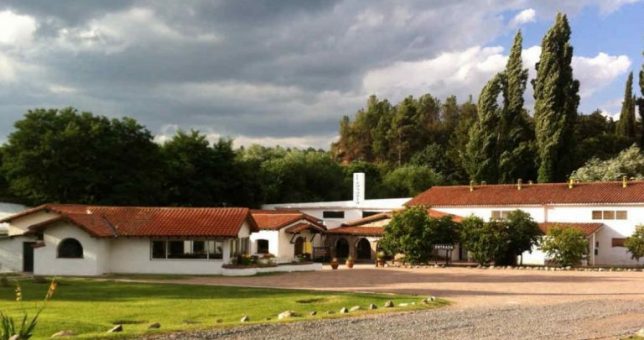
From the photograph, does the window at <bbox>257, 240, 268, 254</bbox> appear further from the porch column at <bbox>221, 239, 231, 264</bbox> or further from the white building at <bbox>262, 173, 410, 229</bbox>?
the white building at <bbox>262, 173, 410, 229</bbox>

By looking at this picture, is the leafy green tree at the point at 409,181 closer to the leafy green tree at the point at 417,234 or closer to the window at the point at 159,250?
the leafy green tree at the point at 417,234

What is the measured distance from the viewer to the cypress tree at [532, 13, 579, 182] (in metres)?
56.3

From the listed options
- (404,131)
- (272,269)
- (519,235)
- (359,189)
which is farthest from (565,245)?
(404,131)

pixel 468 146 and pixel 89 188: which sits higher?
pixel 468 146

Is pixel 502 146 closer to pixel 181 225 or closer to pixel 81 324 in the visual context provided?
pixel 181 225

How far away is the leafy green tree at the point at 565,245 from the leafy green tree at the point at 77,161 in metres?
28.2

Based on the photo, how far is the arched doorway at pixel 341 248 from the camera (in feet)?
169

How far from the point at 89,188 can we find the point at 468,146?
32.2 m

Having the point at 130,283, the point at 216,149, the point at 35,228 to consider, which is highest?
the point at 216,149

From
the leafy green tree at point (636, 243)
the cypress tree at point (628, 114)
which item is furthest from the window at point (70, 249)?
the cypress tree at point (628, 114)

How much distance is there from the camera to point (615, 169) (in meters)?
57.0

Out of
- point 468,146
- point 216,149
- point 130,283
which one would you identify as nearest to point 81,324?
point 130,283

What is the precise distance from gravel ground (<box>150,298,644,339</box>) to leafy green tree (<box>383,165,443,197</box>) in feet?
176

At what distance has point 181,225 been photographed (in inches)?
1405
